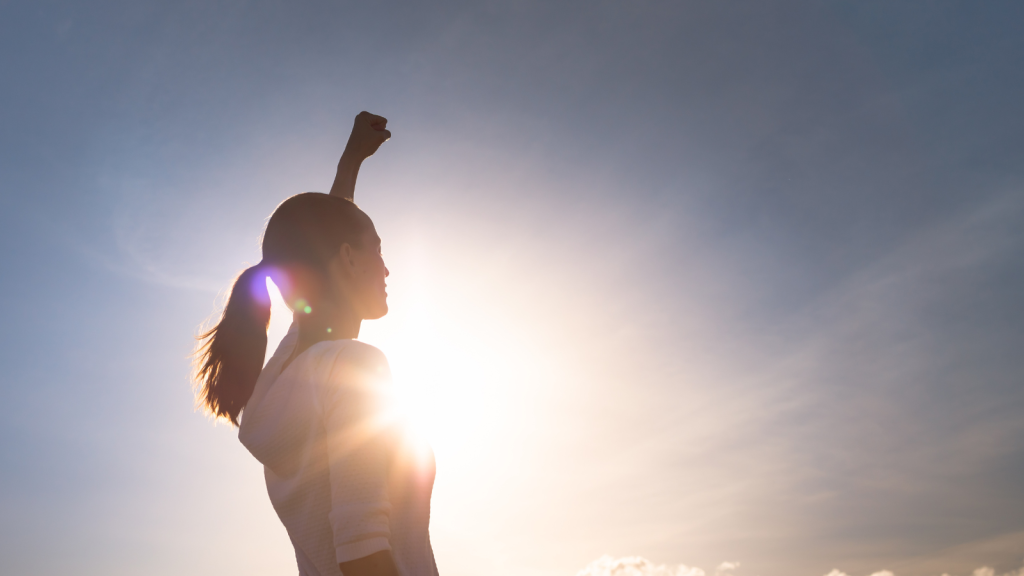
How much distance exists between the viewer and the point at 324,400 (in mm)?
2709

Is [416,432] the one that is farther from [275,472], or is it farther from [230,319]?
[230,319]

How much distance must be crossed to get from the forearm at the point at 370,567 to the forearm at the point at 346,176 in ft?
11.5

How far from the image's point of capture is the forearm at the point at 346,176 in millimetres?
5004

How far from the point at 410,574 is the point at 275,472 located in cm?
101

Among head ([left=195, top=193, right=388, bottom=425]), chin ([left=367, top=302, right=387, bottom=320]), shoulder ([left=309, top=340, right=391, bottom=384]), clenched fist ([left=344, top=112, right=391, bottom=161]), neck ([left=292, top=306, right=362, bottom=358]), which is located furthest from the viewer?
clenched fist ([left=344, top=112, right=391, bottom=161])

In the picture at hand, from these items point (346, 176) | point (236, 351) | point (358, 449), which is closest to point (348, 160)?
point (346, 176)

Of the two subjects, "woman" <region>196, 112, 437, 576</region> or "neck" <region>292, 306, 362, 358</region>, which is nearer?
"woman" <region>196, 112, 437, 576</region>

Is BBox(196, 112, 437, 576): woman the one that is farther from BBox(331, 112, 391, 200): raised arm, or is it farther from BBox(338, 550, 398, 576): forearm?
BBox(331, 112, 391, 200): raised arm

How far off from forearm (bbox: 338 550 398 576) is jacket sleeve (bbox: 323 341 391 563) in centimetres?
2

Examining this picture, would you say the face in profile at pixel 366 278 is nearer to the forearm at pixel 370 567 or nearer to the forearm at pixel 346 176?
the forearm at pixel 346 176

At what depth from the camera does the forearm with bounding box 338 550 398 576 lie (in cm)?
225

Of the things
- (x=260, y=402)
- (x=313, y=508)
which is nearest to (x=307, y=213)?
(x=260, y=402)

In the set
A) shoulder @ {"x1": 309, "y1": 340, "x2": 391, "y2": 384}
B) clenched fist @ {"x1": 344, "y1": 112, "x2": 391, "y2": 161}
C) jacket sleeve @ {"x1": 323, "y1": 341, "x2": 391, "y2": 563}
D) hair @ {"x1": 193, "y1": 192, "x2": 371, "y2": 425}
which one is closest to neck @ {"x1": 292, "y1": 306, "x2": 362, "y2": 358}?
hair @ {"x1": 193, "y1": 192, "x2": 371, "y2": 425}

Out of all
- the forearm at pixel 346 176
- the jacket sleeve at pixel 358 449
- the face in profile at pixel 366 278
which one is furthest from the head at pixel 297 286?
the forearm at pixel 346 176
